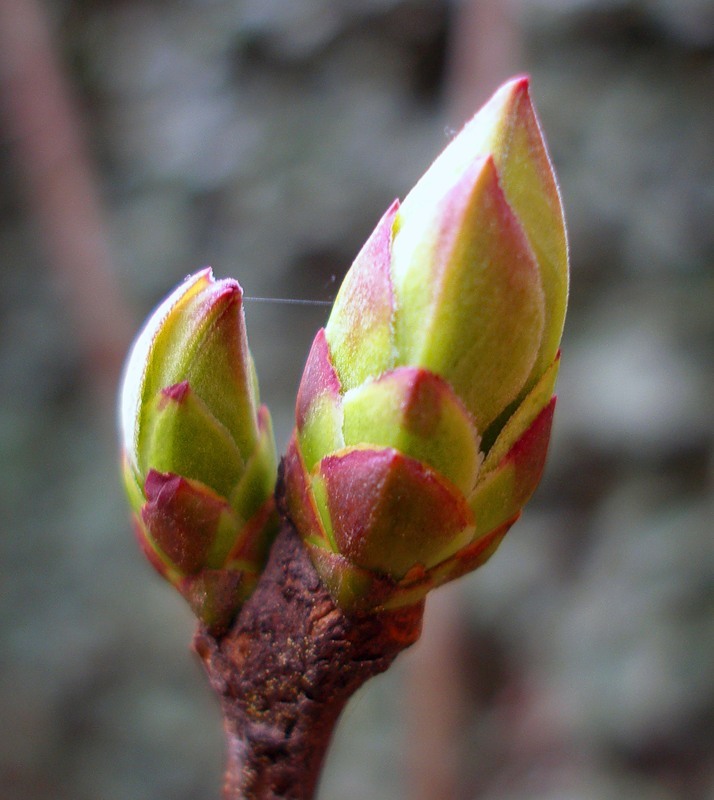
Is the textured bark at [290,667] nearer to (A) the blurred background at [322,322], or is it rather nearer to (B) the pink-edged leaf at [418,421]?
(B) the pink-edged leaf at [418,421]

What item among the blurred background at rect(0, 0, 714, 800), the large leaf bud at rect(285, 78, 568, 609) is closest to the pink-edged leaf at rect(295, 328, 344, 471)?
the large leaf bud at rect(285, 78, 568, 609)

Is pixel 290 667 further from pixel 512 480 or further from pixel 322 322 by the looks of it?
pixel 322 322

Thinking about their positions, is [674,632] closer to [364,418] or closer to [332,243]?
[332,243]

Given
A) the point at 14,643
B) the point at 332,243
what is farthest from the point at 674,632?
the point at 14,643

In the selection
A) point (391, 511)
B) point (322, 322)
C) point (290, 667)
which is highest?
point (391, 511)

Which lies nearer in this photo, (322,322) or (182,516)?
(182,516)

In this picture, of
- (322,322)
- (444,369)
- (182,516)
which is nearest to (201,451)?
(182,516)

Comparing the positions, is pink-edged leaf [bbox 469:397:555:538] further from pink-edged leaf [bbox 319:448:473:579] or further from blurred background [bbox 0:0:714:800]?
blurred background [bbox 0:0:714:800]
